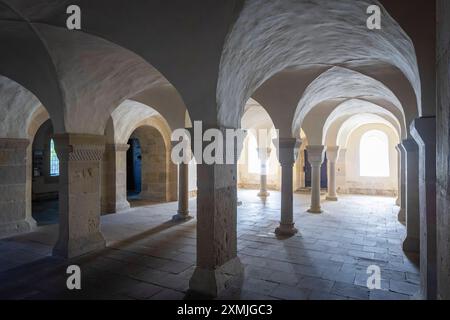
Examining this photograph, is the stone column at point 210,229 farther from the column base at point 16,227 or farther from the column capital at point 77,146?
the column base at point 16,227

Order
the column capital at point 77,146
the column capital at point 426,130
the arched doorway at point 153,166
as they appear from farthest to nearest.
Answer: the arched doorway at point 153,166 < the column capital at point 77,146 < the column capital at point 426,130

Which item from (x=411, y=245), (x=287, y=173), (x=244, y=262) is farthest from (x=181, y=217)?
(x=411, y=245)

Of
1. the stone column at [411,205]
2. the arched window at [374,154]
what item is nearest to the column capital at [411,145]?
the stone column at [411,205]

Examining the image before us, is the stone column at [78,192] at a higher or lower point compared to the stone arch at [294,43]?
lower

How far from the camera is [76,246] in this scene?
5262 millimetres

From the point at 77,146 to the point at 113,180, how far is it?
509cm

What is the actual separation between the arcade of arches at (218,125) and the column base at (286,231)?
0.03 m

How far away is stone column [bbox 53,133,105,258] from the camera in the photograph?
516cm

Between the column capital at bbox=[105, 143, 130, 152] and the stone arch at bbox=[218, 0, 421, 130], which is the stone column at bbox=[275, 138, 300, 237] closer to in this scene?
the stone arch at bbox=[218, 0, 421, 130]

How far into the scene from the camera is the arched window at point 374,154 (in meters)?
14.8

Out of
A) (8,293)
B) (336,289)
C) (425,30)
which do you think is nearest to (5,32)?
(8,293)

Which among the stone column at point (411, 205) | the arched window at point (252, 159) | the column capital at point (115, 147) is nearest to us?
the stone column at point (411, 205)

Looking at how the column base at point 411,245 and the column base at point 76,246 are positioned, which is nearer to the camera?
the column base at point 76,246
